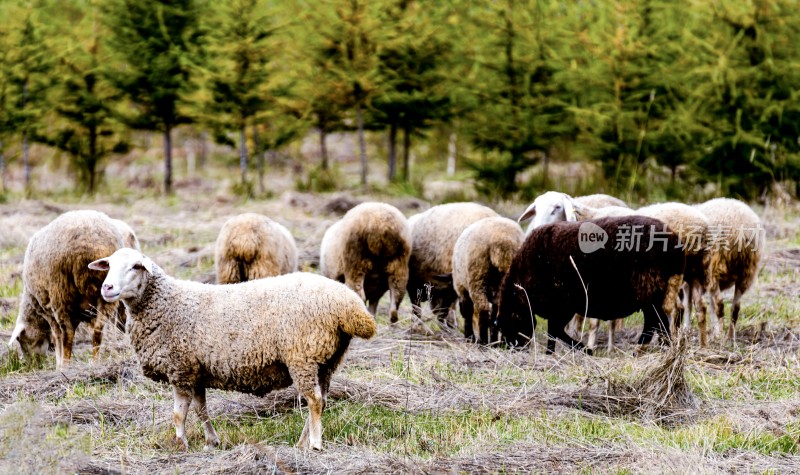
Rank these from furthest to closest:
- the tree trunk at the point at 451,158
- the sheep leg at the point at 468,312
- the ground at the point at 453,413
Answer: the tree trunk at the point at 451,158
the sheep leg at the point at 468,312
the ground at the point at 453,413

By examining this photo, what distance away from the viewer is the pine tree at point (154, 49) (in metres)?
21.8

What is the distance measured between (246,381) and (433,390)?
69.0 inches

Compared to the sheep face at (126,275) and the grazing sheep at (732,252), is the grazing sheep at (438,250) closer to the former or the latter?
the grazing sheep at (732,252)

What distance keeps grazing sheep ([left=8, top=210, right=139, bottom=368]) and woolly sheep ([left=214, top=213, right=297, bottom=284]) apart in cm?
107

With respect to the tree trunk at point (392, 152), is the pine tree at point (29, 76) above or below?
above

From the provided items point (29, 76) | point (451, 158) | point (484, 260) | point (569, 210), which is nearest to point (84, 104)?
point (29, 76)

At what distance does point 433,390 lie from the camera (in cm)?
768

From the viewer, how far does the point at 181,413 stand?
21.9 feet

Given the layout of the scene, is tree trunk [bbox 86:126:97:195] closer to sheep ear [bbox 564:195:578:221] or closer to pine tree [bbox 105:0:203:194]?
pine tree [bbox 105:0:203:194]

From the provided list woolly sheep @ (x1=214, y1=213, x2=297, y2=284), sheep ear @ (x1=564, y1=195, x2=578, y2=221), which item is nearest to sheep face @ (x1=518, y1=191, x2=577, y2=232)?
sheep ear @ (x1=564, y1=195, x2=578, y2=221)

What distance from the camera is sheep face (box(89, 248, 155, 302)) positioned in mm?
6559

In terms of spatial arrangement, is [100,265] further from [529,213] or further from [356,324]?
Answer: [529,213]

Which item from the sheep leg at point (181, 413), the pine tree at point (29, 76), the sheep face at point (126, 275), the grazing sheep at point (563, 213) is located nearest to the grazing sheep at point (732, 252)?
the grazing sheep at point (563, 213)

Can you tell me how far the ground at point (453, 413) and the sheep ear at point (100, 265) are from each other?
3.56ft
